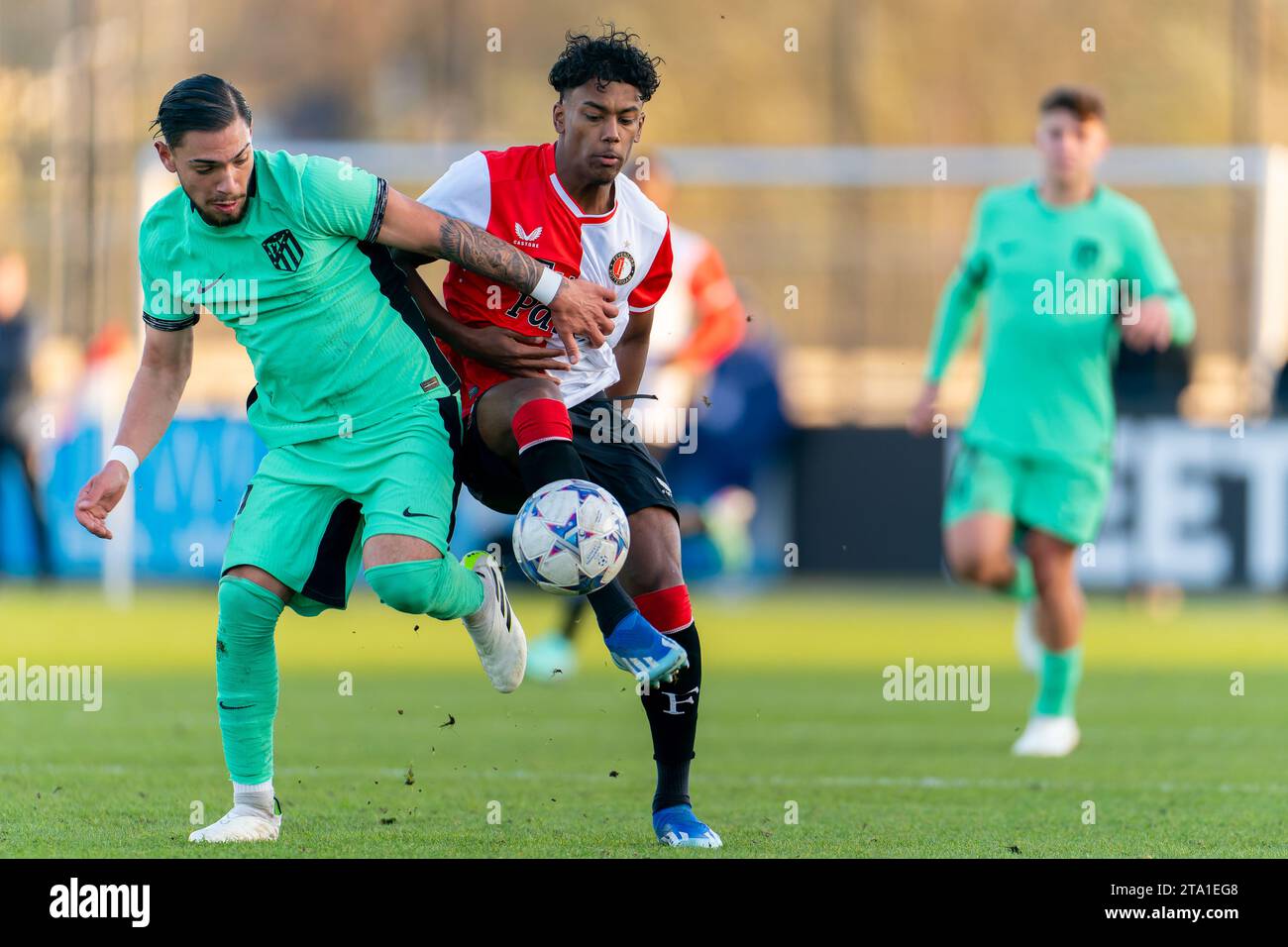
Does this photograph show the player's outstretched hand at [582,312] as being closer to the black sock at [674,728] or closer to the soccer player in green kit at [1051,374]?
the black sock at [674,728]

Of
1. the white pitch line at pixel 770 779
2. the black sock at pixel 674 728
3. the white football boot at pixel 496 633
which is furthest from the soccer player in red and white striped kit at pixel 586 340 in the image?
the white pitch line at pixel 770 779

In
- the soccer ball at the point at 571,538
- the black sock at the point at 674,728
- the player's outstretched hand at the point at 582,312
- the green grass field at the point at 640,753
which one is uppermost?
the player's outstretched hand at the point at 582,312

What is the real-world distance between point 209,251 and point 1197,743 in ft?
16.5

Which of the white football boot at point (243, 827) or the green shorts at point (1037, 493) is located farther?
Result: the green shorts at point (1037, 493)

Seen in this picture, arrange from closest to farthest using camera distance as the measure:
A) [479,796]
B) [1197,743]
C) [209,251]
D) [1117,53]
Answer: [209,251]
[479,796]
[1197,743]
[1117,53]

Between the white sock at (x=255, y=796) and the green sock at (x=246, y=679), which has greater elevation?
the green sock at (x=246, y=679)

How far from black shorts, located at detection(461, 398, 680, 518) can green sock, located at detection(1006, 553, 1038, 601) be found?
327cm

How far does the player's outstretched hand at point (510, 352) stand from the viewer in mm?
5953

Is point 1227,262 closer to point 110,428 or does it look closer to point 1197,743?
point 110,428

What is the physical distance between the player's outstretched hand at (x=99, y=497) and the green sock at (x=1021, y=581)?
4.55 m

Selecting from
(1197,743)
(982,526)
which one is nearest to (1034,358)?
(982,526)

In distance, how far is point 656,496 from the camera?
6.02 metres

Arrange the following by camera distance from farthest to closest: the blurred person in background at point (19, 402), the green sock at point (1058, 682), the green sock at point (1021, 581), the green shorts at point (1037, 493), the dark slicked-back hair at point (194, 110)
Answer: the blurred person in background at point (19, 402) < the green sock at point (1021, 581) < the green shorts at point (1037, 493) < the green sock at point (1058, 682) < the dark slicked-back hair at point (194, 110)

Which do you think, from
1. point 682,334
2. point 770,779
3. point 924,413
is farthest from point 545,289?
point 682,334
